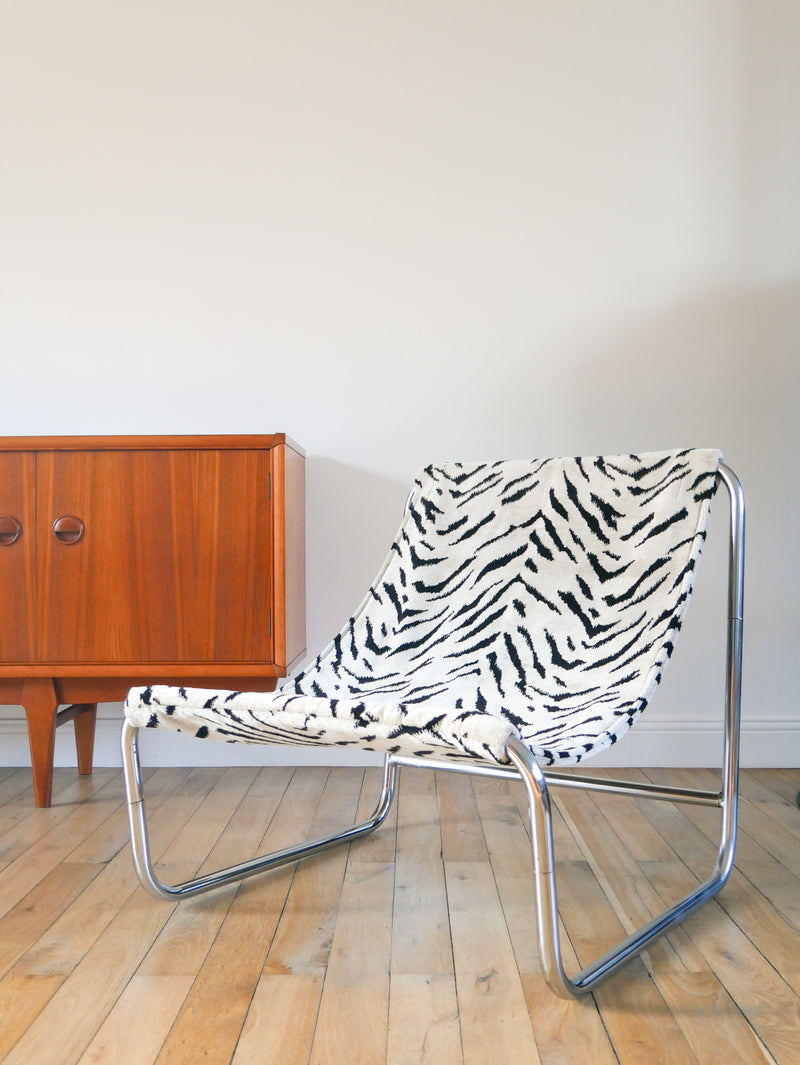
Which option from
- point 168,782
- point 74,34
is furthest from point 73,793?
point 74,34

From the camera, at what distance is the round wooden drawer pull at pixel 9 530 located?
1.97m

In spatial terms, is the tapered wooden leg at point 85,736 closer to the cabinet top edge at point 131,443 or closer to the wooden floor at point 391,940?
the wooden floor at point 391,940

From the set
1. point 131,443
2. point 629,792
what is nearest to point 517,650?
point 629,792

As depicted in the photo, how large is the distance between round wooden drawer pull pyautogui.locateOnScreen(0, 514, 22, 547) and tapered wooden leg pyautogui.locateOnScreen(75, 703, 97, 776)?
0.49m

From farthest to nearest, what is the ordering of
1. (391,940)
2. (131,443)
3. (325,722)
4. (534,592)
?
(131,443), (534,592), (391,940), (325,722)

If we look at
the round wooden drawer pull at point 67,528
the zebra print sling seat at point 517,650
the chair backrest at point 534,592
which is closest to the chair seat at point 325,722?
the zebra print sling seat at point 517,650

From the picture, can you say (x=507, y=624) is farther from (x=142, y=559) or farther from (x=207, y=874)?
(x=142, y=559)

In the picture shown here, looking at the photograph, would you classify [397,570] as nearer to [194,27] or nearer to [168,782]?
[168,782]

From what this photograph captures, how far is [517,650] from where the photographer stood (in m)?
1.55

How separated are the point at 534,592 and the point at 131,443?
943 mm

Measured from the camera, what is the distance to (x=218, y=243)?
2367 mm

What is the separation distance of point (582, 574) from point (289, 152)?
4.72 ft

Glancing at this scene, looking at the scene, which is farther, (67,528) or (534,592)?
(67,528)

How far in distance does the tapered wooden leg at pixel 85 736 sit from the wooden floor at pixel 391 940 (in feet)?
0.80
